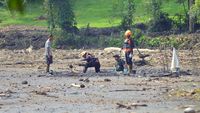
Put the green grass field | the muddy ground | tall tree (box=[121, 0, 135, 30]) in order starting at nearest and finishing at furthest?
the muddy ground → tall tree (box=[121, 0, 135, 30]) → the green grass field

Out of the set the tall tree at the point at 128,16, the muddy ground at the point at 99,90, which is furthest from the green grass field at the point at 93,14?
the muddy ground at the point at 99,90

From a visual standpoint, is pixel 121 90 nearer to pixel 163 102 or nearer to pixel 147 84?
pixel 147 84

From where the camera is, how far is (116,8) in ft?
226

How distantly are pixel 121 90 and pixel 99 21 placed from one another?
43.2m

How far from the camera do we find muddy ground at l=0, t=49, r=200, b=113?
22.5 m

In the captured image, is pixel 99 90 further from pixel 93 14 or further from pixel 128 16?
pixel 93 14

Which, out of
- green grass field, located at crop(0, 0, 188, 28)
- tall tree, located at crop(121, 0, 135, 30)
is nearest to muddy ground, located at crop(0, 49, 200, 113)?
tall tree, located at crop(121, 0, 135, 30)

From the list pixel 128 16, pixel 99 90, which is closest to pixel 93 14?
pixel 128 16

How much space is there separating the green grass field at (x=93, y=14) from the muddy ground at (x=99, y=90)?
25.9 meters

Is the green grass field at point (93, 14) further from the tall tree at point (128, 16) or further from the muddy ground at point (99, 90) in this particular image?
the muddy ground at point (99, 90)

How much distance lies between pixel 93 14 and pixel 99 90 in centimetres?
4615

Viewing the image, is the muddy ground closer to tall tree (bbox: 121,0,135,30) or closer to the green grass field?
tall tree (bbox: 121,0,135,30)

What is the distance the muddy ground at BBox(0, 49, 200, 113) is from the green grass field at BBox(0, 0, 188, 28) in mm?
25902

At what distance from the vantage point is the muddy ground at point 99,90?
22.5m
